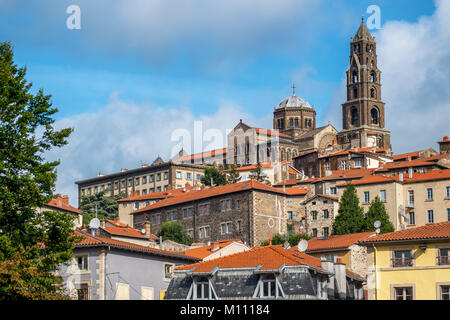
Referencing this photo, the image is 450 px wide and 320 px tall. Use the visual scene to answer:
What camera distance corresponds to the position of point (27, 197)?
34.3 metres

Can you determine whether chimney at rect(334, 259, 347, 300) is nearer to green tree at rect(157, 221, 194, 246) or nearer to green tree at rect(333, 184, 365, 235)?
green tree at rect(333, 184, 365, 235)

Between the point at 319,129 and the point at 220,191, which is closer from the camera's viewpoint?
the point at 220,191

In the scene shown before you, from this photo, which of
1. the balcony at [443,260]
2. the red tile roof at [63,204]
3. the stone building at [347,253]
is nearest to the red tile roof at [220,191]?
the red tile roof at [63,204]

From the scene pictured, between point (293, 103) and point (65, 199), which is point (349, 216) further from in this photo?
point (293, 103)

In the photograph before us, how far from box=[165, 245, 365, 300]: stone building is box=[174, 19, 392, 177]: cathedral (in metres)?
104

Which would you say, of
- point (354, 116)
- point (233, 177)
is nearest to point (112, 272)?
point (233, 177)

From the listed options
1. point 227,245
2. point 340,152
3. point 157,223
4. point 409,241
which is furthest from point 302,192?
point 409,241

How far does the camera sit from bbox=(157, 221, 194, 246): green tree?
94.1 meters

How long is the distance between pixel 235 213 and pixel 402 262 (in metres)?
49.1

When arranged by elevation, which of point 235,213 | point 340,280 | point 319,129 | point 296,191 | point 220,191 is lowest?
point 340,280

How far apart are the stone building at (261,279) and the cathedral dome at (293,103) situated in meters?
143

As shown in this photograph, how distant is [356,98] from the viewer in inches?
6939

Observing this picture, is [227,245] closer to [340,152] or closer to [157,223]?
[157,223]
